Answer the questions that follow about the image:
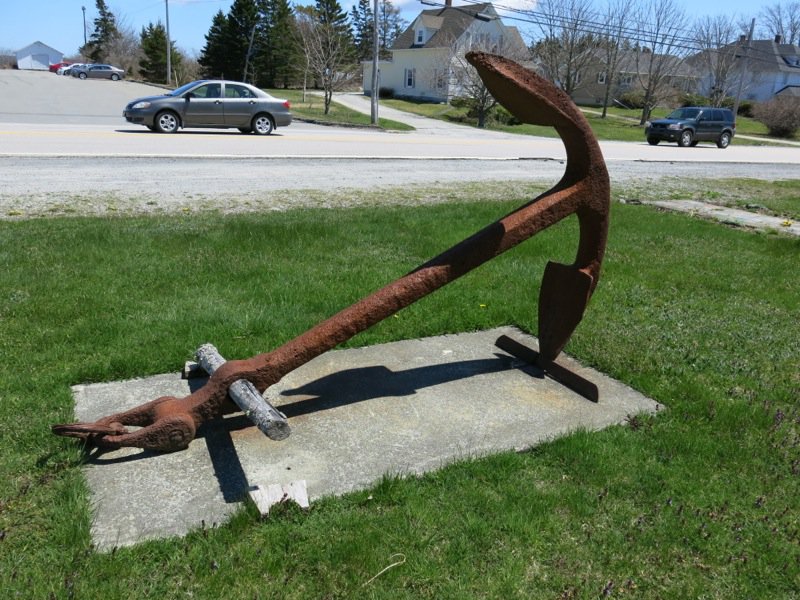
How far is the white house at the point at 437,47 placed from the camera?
47.5 meters

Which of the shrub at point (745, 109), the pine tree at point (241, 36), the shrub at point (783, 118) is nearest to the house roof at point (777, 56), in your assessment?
the shrub at point (745, 109)

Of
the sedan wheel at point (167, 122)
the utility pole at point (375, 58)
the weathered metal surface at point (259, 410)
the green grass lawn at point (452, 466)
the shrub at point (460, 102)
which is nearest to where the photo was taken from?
the green grass lawn at point (452, 466)

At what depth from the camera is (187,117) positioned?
1928cm

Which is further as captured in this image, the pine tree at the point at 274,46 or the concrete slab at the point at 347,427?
the pine tree at the point at 274,46

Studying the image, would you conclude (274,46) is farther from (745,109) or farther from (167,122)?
(167,122)

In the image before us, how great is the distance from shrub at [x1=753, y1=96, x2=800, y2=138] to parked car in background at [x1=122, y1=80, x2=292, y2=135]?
1339 inches

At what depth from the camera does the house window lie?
5610 centimetres

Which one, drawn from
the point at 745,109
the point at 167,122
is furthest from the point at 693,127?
the point at 745,109

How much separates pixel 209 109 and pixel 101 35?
8046 cm

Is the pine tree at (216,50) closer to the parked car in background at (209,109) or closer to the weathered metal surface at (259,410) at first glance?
the parked car in background at (209,109)

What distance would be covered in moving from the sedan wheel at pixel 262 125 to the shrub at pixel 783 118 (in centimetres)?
3431

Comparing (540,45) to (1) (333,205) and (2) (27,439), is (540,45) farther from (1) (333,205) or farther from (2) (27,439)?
(2) (27,439)

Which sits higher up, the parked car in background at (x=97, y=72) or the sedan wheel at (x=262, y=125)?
the parked car in background at (x=97, y=72)

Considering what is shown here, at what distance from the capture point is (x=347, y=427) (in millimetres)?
3344
